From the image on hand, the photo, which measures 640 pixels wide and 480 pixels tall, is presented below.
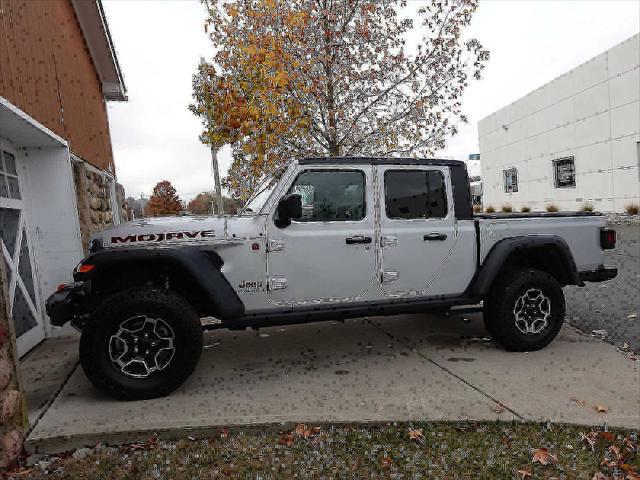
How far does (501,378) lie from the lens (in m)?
4.13

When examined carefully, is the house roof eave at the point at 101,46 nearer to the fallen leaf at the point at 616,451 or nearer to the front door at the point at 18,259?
the front door at the point at 18,259

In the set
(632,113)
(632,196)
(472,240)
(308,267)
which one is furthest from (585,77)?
(308,267)

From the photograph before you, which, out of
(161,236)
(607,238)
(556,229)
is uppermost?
(161,236)

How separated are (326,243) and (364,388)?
1.38m

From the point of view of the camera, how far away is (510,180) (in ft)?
92.6

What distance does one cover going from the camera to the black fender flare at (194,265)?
12.2 feet

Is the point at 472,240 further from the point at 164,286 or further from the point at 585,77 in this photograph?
the point at 585,77

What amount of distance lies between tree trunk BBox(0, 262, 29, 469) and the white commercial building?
71.9ft

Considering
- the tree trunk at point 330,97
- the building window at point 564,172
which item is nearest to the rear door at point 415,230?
the tree trunk at point 330,97

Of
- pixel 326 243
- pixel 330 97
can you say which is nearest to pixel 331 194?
pixel 326 243

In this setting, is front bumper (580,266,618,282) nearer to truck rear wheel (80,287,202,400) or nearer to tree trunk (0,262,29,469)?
truck rear wheel (80,287,202,400)

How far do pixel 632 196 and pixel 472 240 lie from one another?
18.4 meters

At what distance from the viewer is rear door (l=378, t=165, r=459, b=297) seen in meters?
4.52

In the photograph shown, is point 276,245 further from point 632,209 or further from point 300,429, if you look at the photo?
point 632,209
